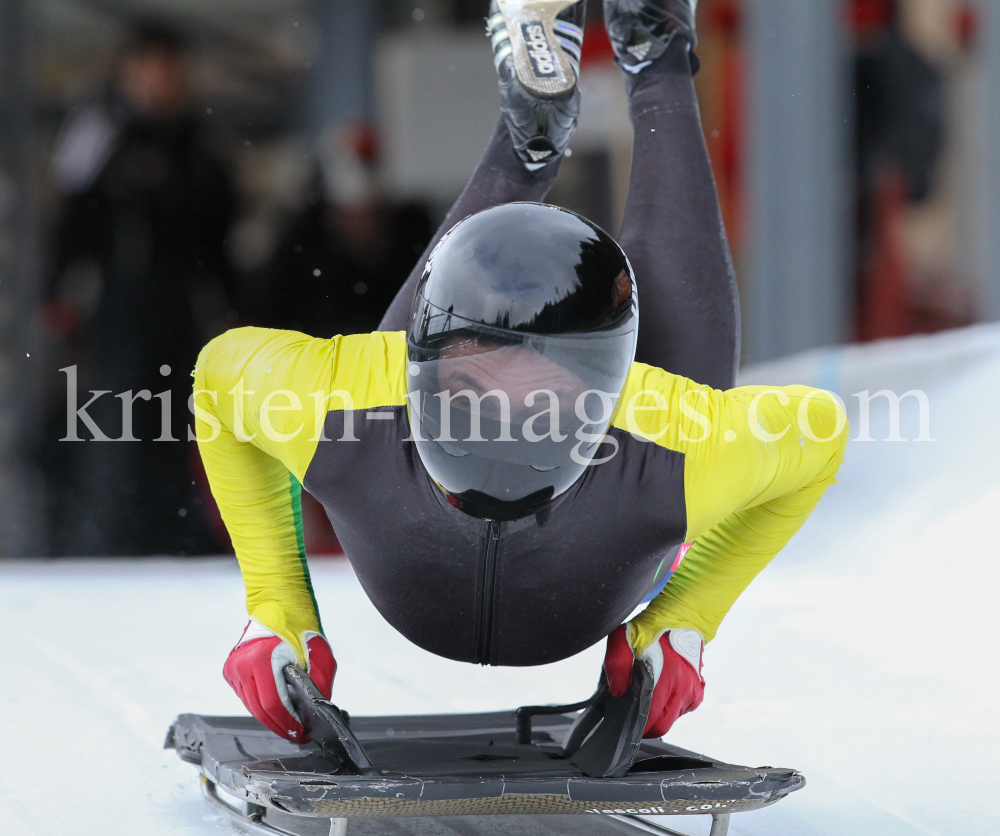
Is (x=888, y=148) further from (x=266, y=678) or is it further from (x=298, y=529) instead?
(x=266, y=678)

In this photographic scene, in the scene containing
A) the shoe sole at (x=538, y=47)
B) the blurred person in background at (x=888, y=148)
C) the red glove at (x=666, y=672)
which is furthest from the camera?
the blurred person in background at (x=888, y=148)

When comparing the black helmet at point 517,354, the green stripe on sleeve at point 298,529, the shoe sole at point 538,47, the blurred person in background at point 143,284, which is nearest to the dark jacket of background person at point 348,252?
the blurred person in background at point 143,284

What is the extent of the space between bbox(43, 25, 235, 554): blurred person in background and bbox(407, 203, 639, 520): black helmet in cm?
309

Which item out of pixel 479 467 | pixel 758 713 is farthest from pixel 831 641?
pixel 479 467

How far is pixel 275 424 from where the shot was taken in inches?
66.2

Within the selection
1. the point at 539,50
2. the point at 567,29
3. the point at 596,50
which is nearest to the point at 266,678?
the point at 539,50

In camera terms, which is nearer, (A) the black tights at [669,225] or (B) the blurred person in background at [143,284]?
(A) the black tights at [669,225]

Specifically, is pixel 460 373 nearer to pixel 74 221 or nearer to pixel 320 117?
pixel 74 221

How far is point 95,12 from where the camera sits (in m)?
6.67

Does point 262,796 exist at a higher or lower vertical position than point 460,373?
lower

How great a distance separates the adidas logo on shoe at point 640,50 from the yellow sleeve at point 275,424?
89 centimetres

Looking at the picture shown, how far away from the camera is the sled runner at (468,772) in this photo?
1.47 meters

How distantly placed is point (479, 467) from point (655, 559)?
0.34 metres

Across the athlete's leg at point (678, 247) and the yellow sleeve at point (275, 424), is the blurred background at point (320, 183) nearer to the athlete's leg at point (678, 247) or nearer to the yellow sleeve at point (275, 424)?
the athlete's leg at point (678, 247)
